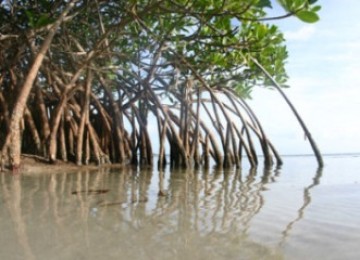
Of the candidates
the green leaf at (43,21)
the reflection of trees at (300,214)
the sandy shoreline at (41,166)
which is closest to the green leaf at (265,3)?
the reflection of trees at (300,214)

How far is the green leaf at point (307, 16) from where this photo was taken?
14.2 ft

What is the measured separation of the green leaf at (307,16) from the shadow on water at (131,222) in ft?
5.44

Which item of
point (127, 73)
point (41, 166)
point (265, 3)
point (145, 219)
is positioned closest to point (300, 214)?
point (145, 219)

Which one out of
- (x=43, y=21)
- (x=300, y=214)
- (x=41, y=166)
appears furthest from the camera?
(x=41, y=166)

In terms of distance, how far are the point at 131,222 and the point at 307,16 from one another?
2946mm

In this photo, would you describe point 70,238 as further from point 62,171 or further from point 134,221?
point 62,171

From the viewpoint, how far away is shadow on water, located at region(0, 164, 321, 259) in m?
1.77

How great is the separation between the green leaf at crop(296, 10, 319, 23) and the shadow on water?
1.66 m

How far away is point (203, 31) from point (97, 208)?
4.26 m

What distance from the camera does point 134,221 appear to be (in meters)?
2.33

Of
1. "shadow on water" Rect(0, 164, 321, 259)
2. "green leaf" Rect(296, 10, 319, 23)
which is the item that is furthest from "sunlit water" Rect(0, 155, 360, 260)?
"green leaf" Rect(296, 10, 319, 23)

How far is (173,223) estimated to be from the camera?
7.56 feet

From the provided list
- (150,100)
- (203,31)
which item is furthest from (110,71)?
(203,31)

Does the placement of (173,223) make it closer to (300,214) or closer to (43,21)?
(300,214)
